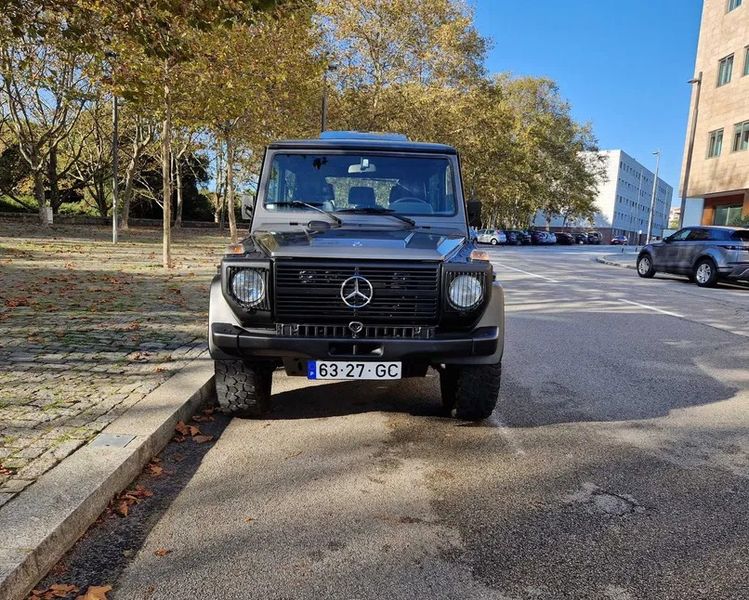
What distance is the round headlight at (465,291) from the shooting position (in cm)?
378

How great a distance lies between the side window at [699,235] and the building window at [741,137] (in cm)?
1694

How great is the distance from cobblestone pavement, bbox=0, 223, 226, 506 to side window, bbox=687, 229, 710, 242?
14081 mm

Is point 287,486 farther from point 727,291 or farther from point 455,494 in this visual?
point 727,291

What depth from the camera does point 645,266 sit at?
65.3 feet

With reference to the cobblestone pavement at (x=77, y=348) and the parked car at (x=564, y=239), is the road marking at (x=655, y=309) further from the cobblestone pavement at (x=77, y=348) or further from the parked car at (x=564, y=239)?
the parked car at (x=564, y=239)

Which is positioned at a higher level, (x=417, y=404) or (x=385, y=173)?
(x=385, y=173)

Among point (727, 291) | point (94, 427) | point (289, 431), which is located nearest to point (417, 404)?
point (289, 431)

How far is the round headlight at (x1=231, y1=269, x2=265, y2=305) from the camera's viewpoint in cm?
378

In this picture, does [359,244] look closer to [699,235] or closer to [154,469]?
[154,469]

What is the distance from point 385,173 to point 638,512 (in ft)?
10.4

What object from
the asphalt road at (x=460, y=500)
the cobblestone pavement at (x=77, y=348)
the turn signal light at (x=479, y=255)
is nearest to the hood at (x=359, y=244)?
the turn signal light at (x=479, y=255)

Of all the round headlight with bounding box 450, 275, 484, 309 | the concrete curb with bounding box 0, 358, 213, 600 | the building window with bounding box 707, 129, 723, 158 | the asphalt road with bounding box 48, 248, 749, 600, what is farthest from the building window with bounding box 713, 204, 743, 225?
the concrete curb with bounding box 0, 358, 213, 600

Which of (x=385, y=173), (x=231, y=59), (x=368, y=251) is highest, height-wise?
(x=231, y=59)

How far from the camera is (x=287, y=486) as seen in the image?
11.0ft
